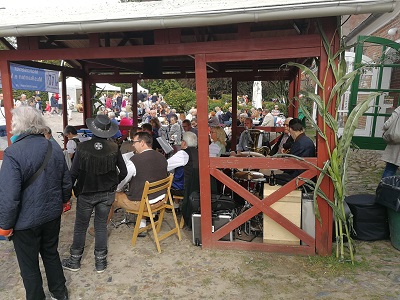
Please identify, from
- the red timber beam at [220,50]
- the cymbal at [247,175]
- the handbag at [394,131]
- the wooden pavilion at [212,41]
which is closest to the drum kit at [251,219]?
the cymbal at [247,175]

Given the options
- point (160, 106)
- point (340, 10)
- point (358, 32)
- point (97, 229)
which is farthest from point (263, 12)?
point (160, 106)

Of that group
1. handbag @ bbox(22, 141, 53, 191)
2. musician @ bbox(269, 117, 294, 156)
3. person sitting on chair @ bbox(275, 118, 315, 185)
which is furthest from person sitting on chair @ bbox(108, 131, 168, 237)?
musician @ bbox(269, 117, 294, 156)

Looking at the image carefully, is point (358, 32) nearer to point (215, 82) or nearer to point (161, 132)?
point (161, 132)

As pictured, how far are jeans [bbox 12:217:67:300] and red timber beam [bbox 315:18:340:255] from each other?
265cm

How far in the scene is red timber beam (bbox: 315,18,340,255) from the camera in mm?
3430

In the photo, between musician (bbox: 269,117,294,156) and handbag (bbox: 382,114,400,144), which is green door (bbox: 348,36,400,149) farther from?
handbag (bbox: 382,114,400,144)

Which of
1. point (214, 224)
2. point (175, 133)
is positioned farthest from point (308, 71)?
point (175, 133)

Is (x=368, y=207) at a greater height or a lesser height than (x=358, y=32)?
lesser

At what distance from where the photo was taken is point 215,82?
27812mm

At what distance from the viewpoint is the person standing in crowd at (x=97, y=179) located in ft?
11.0

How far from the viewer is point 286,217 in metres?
3.91

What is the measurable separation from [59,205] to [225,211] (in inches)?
80.7

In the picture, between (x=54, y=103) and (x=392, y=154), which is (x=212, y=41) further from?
(x=54, y=103)

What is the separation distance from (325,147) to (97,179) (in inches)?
95.7
